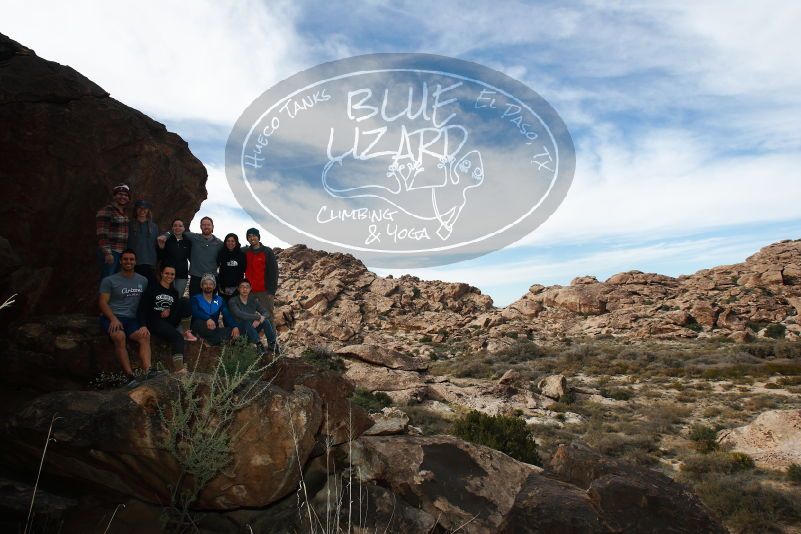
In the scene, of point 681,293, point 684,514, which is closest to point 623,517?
point 684,514

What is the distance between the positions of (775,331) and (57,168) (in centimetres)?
4613

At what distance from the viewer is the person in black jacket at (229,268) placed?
763cm

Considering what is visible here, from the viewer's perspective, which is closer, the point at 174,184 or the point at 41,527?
the point at 41,527

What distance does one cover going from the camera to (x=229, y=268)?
7664mm

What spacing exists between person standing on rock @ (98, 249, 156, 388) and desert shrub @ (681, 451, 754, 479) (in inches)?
535

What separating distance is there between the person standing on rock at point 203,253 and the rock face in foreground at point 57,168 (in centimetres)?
204

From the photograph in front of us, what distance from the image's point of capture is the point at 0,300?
5.68m

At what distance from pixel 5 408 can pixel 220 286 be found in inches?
127

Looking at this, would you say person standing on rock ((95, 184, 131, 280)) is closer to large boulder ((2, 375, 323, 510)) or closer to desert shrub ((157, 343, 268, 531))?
large boulder ((2, 375, 323, 510))

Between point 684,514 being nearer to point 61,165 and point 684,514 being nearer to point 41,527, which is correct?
point 41,527

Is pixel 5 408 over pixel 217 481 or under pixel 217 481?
over

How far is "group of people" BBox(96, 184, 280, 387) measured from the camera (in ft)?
19.1

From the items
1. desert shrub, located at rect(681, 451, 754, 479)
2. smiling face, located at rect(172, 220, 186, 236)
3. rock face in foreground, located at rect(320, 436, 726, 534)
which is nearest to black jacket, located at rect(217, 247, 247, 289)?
smiling face, located at rect(172, 220, 186, 236)

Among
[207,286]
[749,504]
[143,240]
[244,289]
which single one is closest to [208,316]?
[207,286]
